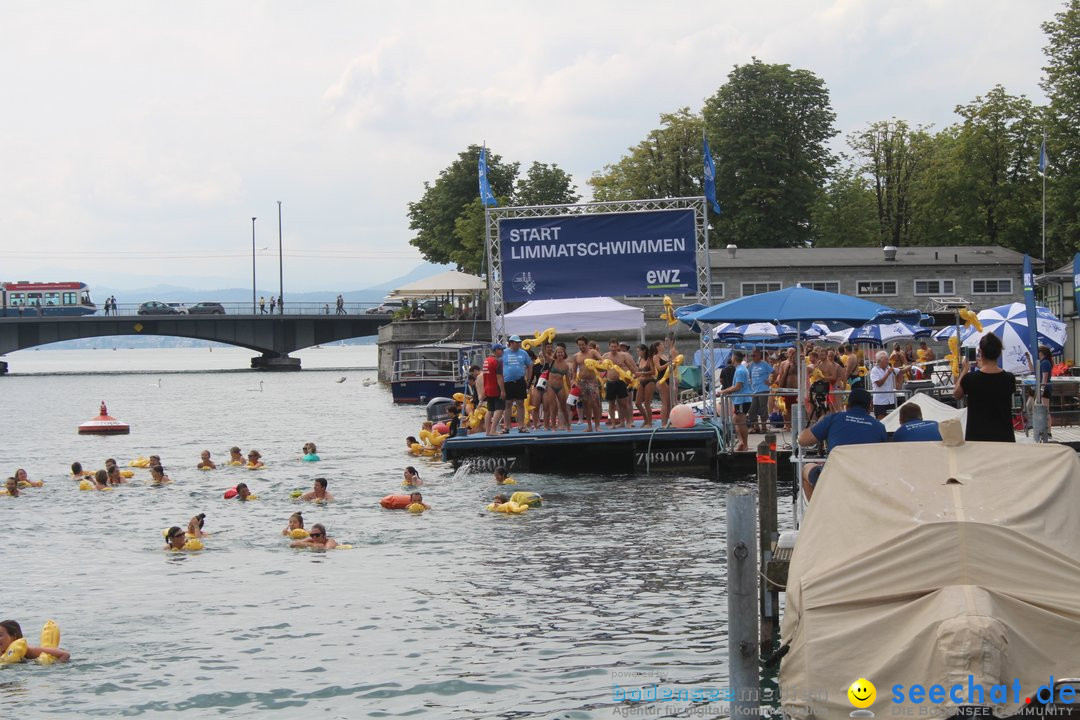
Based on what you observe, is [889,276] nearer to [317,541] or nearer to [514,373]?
[514,373]

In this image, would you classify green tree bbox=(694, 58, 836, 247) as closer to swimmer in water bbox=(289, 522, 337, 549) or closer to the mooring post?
swimmer in water bbox=(289, 522, 337, 549)

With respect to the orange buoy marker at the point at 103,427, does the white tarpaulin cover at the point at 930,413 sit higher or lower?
higher

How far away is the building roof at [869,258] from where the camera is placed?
209ft

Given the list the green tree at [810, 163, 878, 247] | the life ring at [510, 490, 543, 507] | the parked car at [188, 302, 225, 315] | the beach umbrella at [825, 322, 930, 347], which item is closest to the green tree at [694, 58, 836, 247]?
the green tree at [810, 163, 878, 247]

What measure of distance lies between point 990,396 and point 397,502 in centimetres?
1329

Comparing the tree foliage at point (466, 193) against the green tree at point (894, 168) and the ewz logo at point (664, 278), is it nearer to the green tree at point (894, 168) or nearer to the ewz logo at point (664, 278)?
the green tree at point (894, 168)

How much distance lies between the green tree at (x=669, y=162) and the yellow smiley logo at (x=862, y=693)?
241ft

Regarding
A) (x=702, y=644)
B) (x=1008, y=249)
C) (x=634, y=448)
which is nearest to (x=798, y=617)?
(x=702, y=644)

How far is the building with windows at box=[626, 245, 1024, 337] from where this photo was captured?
63.3 m

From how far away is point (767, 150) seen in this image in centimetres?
7581

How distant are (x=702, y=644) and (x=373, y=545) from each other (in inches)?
314

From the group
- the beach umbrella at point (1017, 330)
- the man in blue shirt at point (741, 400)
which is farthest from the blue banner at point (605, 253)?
the beach umbrella at point (1017, 330)

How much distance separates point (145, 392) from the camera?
87.6 m

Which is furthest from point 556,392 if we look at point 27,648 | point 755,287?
point 755,287
